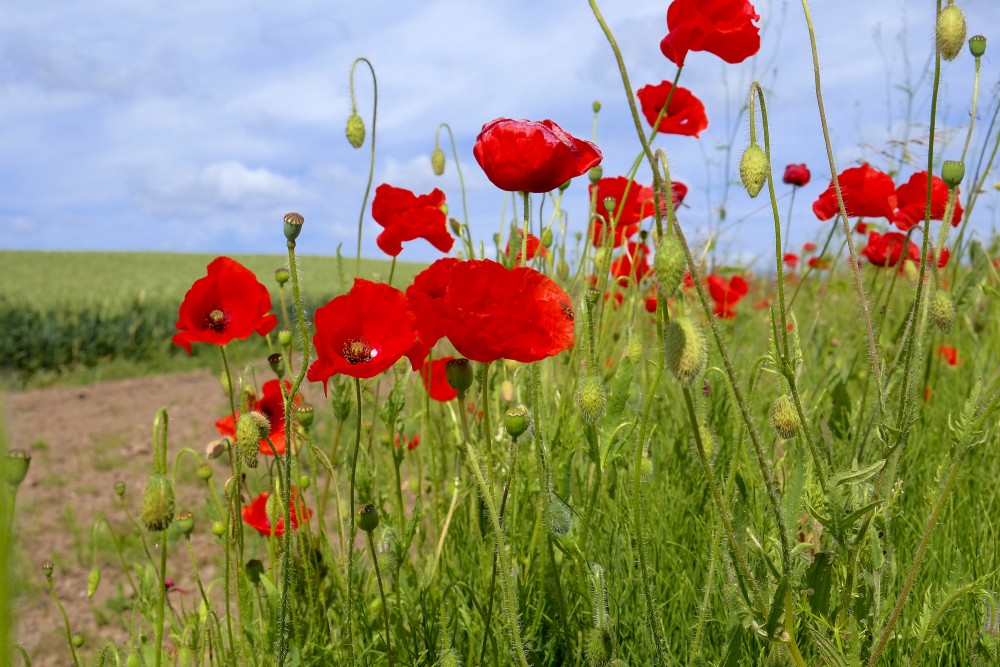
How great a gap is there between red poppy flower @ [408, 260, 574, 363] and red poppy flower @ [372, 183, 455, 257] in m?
0.69

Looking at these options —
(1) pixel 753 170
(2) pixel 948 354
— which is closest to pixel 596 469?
(1) pixel 753 170

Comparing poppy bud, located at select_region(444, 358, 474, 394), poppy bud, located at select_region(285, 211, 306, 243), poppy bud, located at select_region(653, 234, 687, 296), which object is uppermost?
Result: poppy bud, located at select_region(285, 211, 306, 243)

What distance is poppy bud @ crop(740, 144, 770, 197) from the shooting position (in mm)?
1038

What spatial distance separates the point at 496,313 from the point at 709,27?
0.54 m

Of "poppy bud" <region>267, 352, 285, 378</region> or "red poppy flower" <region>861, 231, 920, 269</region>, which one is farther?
"red poppy flower" <region>861, 231, 920, 269</region>

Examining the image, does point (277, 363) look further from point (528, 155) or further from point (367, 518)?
point (528, 155)

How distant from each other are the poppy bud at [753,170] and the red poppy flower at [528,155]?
0.25 meters

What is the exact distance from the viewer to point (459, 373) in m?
1.18

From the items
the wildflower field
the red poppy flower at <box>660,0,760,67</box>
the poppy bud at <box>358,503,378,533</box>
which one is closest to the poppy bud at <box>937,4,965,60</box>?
the wildflower field

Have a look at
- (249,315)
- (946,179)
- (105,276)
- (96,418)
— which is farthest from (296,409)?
(105,276)

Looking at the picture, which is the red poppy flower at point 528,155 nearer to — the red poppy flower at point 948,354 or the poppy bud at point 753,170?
the poppy bud at point 753,170

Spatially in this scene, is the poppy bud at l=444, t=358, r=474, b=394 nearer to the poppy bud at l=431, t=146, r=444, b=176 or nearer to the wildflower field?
the wildflower field

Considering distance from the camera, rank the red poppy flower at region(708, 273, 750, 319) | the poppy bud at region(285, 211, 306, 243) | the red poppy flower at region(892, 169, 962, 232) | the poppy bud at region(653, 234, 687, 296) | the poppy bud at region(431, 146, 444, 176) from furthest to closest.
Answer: the red poppy flower at region(708, 273, 750, 319) < the poppy bud at region(431, 146, 444, 176) < the red poppy flower at region(892, 169, 962, 232) < the poppy bud at region(285, 211, 306, 243) < the poppy bud at region(653, 234, 687, 296)

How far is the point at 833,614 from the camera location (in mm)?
1402
